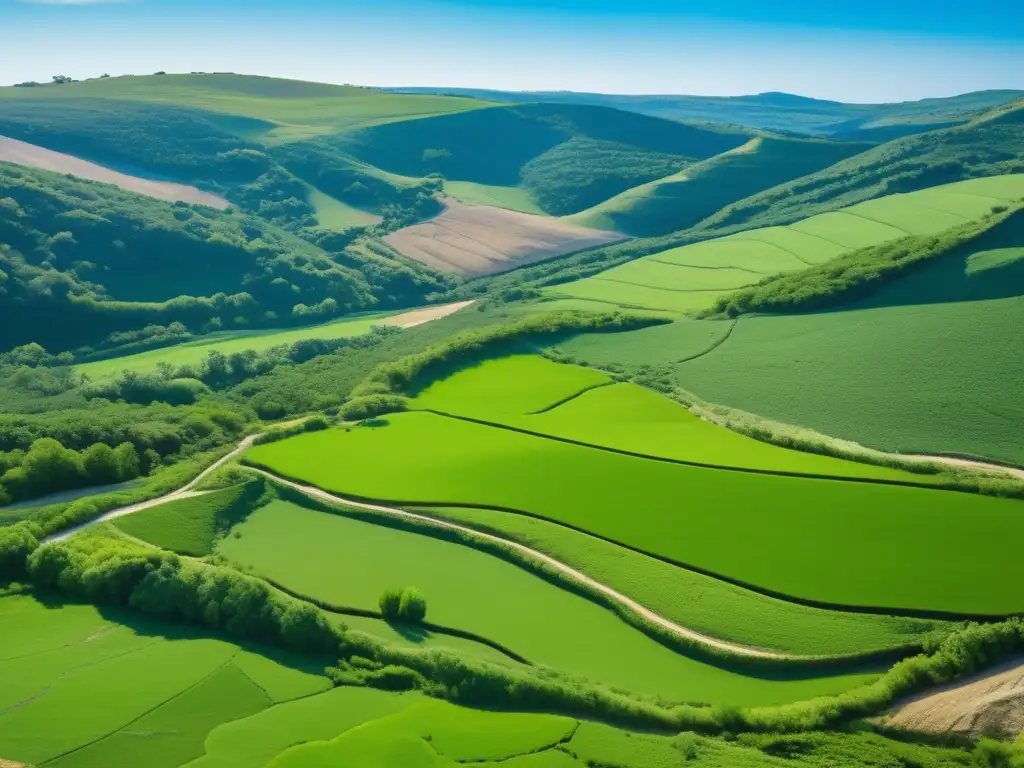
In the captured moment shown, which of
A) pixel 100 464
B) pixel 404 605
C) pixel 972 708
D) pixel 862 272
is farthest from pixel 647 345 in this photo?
pixel 972 708

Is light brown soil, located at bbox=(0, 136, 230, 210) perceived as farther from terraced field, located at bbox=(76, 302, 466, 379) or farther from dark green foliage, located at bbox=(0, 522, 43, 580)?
dark green foliage, located at bbox=(0, 522, 43, 580)

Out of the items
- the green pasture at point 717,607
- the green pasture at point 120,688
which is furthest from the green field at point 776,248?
the green pasture at point 120,688

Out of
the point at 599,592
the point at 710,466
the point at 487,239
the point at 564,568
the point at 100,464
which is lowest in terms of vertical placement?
the point at 100,464

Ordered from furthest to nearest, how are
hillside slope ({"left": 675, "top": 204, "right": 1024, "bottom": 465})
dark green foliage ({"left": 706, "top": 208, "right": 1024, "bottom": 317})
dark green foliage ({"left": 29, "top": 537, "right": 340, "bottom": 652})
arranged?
dark green foliage ({"left": 706, "top": 208, "right": 1024, "bottom": 317}) < hillside slope ({"left": 675, "top": 204, "right": 1024, "bottom": 465}) < dark green foliage ({"left": 29, "top": 537, "right": 340, "bottom": 652})

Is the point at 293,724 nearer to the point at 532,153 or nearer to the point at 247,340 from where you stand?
the point at 247,340

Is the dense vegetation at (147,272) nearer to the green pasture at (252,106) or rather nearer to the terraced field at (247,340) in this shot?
the terraced field at (247,340)

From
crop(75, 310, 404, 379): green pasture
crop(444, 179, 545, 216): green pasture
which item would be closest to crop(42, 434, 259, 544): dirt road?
crop(75, 310, 404, 379): green pasture
